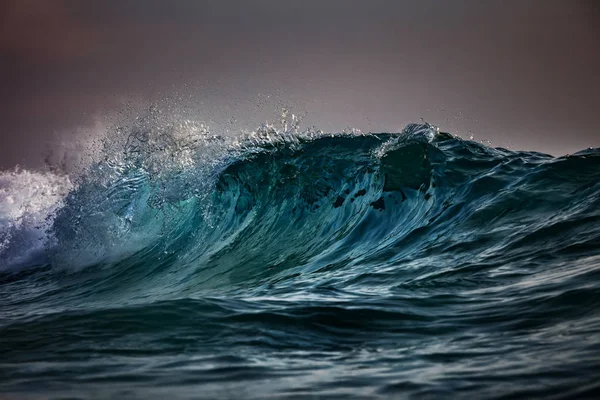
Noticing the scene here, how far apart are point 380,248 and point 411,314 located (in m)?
2.90

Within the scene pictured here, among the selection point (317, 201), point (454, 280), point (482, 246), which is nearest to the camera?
point (454, 280)

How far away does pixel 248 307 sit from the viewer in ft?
12.9

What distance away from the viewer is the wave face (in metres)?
2.59

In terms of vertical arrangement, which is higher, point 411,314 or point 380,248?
point 380,248

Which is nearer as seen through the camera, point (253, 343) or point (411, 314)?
point (253, 343)

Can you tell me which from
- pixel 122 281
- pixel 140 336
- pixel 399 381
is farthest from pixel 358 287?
pixel 122 281

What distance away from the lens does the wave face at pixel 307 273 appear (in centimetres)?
259

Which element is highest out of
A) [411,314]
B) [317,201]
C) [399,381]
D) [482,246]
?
[317,201]

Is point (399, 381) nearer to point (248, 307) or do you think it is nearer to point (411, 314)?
point (411, 314)

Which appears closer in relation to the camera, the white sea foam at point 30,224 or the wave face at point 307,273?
the wave face at point 307,273

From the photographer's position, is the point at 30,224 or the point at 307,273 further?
the point at 30,224

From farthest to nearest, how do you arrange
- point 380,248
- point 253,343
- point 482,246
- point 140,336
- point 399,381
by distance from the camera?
point 380,248 < point 482,246 < point 140,336 < point 253,343 < point 399,381

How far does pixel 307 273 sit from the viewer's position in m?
5.96

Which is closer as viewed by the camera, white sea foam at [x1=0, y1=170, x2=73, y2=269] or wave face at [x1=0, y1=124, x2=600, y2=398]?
wave face at [x1=0, y1=124, x2=600, y2=398]
